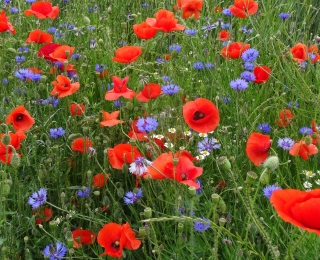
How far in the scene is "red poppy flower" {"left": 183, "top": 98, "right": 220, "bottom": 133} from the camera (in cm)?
164

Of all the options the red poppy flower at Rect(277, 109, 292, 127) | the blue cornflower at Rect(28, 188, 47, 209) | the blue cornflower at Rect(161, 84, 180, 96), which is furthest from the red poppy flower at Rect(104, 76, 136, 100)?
the red poppy flower at Rect(277, 109, 292, 127)

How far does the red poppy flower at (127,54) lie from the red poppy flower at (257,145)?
0.62m

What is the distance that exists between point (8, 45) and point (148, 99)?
47.6 inches

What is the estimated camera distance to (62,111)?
2271 millimetres

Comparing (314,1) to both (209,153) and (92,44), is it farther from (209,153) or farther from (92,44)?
(209,153)

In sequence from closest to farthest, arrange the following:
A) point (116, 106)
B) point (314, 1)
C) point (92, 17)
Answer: point (116, 106) → point (92, 17) → point (314, 1)

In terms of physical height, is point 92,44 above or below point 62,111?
above

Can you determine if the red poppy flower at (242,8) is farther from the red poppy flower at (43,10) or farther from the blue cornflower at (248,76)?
the red poppy flower at (43,10)

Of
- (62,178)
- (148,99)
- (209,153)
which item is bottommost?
(62,178)

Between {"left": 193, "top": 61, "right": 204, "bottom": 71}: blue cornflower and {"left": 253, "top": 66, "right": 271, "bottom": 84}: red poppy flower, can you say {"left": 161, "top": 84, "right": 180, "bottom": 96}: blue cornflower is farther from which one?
{"left": 193, "top": 61, "right": 204, "bottom": 71}: blue cornflower

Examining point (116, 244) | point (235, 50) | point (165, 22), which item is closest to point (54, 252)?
point (116, 244)

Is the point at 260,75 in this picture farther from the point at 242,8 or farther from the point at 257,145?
the point at 257,145

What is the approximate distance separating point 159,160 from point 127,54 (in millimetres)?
764

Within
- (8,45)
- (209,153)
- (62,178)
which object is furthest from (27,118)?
(8,45)
